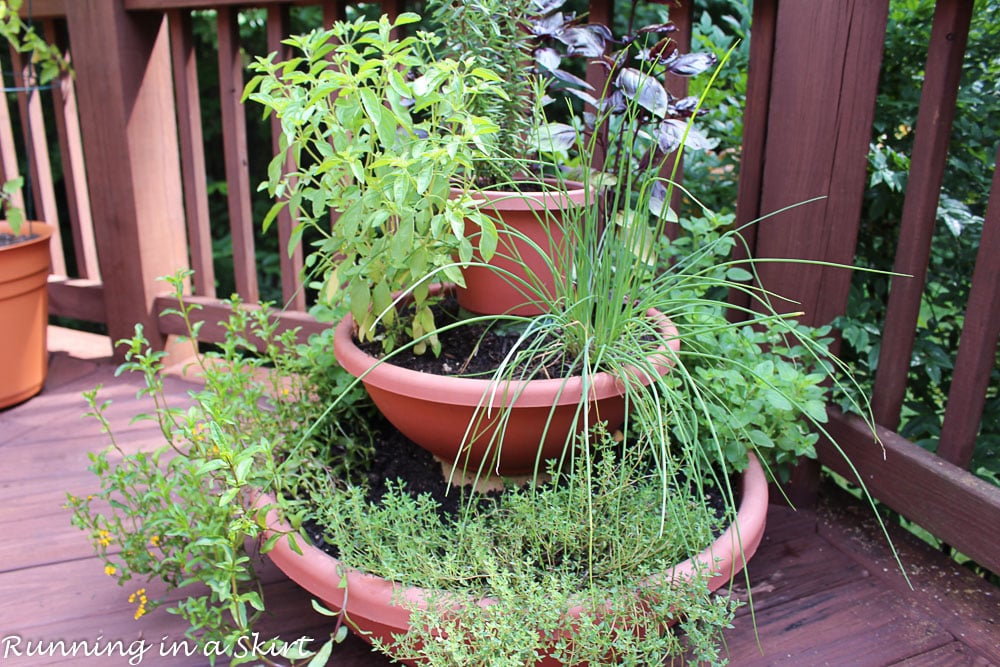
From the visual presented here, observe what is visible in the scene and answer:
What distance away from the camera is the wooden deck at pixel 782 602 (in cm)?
132

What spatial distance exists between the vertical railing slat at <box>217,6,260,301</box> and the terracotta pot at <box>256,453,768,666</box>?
4.34 feet

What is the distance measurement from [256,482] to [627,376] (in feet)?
2.23

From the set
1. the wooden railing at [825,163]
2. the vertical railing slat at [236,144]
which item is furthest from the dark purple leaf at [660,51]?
the vertical railing slat at [236,144]

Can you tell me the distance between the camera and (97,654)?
1.33 meters

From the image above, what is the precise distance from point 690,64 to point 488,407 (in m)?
0.77

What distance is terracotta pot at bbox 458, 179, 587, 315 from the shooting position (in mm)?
1420

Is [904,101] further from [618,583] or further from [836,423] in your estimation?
[618,583]

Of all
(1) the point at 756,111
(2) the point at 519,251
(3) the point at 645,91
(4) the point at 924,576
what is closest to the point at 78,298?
(2) the point at 519,251

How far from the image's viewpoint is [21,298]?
226 centimetres

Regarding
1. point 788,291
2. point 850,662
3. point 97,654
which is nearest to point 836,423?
point 788,291

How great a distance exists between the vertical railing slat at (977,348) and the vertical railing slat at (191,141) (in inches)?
81.6

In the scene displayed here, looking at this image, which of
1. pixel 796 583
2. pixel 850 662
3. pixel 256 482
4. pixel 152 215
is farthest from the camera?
pixel 152 215

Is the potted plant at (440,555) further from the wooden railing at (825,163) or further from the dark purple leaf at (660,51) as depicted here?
the dark purple leaf at (660,51)

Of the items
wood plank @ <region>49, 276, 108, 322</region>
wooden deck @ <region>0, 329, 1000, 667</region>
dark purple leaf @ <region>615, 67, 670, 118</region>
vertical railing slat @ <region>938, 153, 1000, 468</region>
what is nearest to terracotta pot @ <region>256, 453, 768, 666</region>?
wooden deck @ <region>0, 329, 1000, 667</region>
